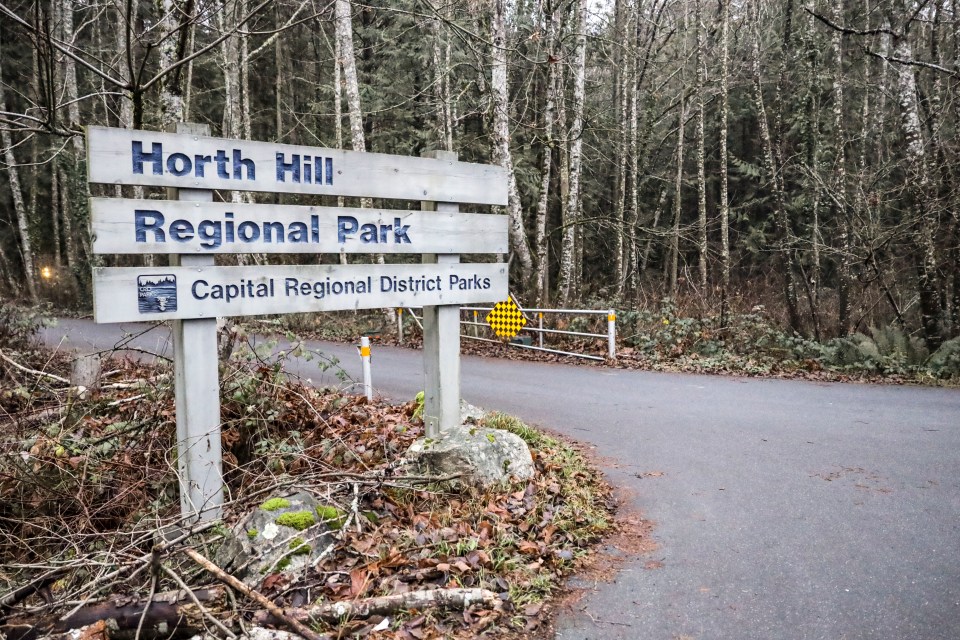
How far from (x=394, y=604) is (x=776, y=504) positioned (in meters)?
3.71

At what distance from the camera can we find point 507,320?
1689cm

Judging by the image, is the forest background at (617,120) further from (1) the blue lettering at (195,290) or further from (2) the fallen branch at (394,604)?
(2) the fallen branch at (394,604)

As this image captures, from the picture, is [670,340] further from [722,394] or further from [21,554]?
[21,554]

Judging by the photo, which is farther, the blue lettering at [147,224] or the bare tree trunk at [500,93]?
the bare tree trunk at [500,93]

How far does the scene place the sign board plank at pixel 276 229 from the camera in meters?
4.30

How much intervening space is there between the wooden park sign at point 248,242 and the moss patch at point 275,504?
40 cm

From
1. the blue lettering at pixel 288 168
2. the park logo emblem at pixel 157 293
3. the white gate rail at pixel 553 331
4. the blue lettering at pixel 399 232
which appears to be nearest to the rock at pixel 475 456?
the blue lettering at pixel 399 232

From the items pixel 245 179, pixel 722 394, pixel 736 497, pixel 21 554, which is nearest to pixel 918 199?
pixel 722 394

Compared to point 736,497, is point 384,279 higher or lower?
higher

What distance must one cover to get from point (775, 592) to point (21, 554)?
5.53 meters

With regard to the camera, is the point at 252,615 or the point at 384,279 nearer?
the point at 252,615

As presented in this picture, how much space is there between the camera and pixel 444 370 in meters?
6.01

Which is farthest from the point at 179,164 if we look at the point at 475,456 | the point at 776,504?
the point at 776,504

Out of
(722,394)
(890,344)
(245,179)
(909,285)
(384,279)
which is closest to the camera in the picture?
(245,179)
